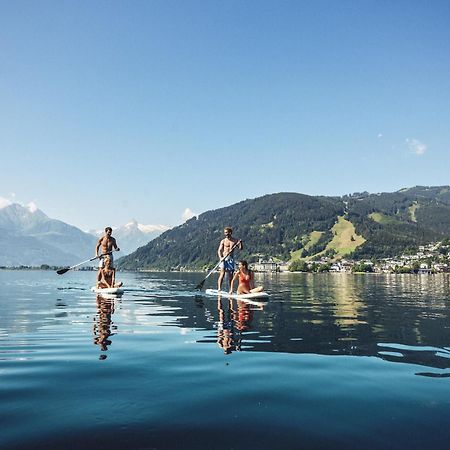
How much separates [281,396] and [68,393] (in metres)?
A: 3.70

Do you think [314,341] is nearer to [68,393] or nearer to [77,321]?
[68,393]

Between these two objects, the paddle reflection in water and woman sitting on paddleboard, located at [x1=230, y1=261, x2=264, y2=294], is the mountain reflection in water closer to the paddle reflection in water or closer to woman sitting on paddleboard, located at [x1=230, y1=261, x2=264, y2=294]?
the paddle reflection in water

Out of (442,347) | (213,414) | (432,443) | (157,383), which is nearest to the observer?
(432,443)

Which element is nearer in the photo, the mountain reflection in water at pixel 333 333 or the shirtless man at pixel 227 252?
the mountain reflection in water at pixel 333 333

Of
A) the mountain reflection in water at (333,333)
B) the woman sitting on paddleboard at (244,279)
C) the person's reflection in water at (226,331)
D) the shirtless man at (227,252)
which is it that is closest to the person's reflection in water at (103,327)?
the mountain reflection in water at (333,333)

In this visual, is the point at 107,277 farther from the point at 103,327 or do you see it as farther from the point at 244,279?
the point at 103,327

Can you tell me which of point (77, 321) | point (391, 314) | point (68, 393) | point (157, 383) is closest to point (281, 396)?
point (157, 383)

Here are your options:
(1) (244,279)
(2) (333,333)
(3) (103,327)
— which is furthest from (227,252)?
(2) (333,333)

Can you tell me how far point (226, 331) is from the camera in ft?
46.5

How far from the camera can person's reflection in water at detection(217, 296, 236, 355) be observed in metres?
11.5

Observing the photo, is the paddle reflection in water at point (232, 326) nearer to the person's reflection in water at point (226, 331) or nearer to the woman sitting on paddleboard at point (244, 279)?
the person's reflection in water at point (226, 331)

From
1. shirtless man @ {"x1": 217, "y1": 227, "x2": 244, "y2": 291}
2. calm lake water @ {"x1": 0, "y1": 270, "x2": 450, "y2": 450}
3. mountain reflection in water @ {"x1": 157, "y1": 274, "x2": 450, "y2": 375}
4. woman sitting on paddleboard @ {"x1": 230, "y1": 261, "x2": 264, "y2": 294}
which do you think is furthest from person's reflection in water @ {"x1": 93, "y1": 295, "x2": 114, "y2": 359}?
shirtless man @ {"x1": 217, "y1": 227, "x2": 244, "y2": 291}

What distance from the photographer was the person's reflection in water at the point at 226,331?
11.5m

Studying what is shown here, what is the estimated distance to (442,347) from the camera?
1194 centimetres
